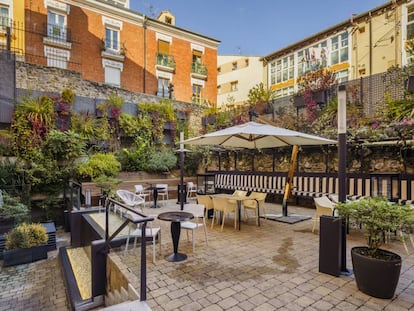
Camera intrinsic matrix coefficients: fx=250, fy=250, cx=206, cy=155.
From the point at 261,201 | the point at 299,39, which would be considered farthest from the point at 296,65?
the point at 261,201

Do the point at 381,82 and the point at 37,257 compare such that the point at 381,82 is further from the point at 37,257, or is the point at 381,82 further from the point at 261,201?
the point at 37,257

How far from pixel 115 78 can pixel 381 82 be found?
1334 centimetres

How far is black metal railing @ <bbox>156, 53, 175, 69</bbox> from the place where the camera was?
53.5 ft

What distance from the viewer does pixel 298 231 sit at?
16.2ft

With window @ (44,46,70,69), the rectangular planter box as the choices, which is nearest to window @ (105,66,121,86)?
window @ (44,46,70,69)

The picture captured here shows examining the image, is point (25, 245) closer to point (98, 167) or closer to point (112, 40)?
point (98, 167)

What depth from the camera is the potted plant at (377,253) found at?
243 centimetres

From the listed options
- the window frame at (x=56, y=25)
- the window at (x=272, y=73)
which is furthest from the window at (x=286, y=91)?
the window frame at (x=56, y=25)

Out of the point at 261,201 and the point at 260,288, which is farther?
the point at 261,201

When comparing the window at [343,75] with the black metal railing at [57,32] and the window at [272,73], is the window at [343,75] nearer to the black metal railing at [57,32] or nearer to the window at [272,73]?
the window at [272,73]

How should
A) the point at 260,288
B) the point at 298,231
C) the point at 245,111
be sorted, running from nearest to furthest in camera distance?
the point at 260,288, the point at 298,231, the point at 245,111

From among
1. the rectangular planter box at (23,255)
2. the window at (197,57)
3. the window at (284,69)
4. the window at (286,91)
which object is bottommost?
the rectangular planter box at (23,255)

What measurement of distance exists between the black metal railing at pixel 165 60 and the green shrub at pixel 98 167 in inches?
373

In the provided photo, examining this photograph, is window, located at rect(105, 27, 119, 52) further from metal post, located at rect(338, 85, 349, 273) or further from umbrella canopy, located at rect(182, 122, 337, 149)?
metal post, located at rect(338, 85, 349, 273)
